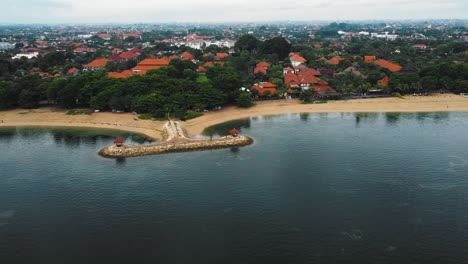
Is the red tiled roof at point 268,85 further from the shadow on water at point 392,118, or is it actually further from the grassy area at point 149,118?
the grassy area at point 149,118

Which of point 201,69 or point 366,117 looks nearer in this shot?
point 366,117

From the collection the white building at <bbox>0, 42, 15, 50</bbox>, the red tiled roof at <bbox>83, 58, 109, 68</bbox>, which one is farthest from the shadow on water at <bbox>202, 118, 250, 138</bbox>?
the white building at <bbox>0, 42, 15, 50</bbox>

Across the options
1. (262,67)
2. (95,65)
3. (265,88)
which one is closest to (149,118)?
(265,88)

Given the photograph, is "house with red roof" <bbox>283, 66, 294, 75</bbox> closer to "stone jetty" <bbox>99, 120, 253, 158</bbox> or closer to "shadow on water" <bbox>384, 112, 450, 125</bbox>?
"shadow on water" <bbox>384, 112, 450, 125</bbox>

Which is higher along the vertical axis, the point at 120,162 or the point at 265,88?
the point at 265,88

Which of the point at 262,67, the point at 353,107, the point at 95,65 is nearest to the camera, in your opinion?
the point at 353,107

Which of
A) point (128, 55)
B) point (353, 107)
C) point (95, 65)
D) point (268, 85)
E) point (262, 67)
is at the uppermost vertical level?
point (128, 55)

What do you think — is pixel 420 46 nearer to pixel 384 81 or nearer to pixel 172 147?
pixel 384 81
